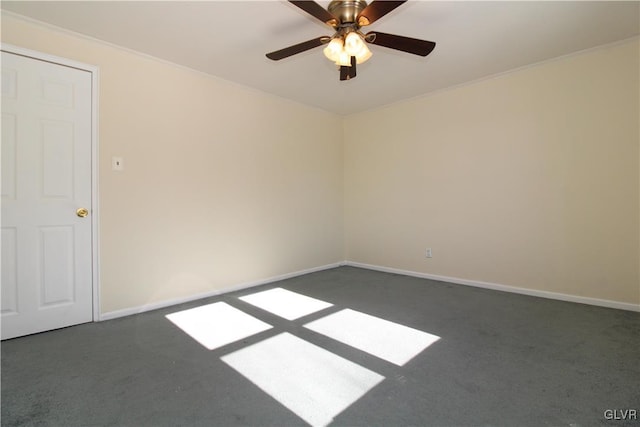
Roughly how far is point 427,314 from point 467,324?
1.14ft

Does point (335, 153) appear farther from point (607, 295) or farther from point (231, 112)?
point (607, 295)

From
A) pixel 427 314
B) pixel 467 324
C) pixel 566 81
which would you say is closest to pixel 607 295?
pixel 467 324

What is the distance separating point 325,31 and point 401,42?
789 millimetres

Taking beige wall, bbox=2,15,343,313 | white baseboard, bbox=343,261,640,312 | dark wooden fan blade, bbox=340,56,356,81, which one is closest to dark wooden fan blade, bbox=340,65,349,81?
dark wooden fan blade, bbox=340,56,356,81

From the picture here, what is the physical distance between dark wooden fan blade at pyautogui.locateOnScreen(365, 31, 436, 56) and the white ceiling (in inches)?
15.8

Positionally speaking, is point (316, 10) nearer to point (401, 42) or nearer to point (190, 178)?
point (401, 42)

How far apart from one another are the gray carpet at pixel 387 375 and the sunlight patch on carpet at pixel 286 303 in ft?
0.63

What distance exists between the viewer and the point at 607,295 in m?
2.99

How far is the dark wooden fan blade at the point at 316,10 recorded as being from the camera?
1734 mm

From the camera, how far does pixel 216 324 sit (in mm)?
2633

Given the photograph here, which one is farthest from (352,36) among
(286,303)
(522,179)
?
(522,179)

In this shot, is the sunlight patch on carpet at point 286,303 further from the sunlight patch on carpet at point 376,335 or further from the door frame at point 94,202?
the door frame at point 94,202

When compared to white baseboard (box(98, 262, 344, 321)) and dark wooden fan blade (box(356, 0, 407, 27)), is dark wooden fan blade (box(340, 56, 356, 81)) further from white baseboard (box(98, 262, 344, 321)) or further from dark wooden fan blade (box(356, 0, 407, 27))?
white baseboard (box(98, 262, 344, 321))

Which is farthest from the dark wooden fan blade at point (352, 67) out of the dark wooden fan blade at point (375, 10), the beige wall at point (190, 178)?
the beige wall at point (190, 178)
